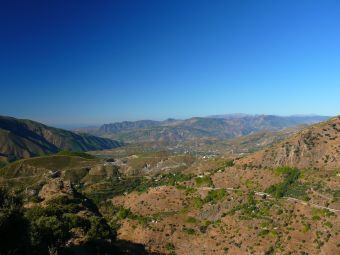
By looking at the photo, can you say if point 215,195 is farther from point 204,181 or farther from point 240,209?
point 204,181

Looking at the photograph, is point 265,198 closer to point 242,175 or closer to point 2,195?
point 242,175

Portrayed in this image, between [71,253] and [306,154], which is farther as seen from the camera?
[306,154]

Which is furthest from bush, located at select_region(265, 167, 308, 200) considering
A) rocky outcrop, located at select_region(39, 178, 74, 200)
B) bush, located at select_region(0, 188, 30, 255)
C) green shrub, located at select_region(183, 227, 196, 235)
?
bush, located at select_region(0, 188, 30, 255)

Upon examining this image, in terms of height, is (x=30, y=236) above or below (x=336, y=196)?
above

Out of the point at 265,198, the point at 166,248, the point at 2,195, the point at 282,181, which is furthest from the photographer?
the point at 282,181

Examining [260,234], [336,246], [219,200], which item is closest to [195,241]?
[260,234]

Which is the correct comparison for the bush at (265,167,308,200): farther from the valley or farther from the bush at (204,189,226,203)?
the bush at (204,189,226,203)

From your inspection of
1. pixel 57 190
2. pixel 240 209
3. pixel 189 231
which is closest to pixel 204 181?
pixel 240 209

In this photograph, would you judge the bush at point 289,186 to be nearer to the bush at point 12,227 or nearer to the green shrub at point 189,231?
the green shrub at point 189,231
